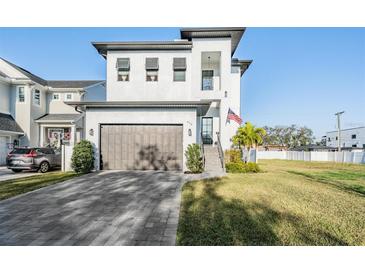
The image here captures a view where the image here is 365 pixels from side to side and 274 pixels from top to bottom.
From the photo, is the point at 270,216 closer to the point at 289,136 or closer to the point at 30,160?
the point at 30,160

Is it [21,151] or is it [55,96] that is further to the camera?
[55,96]

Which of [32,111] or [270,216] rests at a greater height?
[32,111]

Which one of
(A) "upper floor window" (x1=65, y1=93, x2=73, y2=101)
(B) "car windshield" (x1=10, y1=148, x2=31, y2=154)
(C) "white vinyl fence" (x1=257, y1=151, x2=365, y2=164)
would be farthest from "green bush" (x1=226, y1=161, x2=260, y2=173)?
(A) "upper floor window" (x1=65, y1=93, x2=73, y2=101)

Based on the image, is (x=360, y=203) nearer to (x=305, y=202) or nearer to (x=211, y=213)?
(x=305, y=202)

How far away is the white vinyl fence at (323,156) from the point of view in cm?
2011

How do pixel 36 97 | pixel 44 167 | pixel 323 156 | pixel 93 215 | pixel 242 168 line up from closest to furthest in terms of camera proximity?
pixel 93 215, pixel 242 168, pixel 44 167, pixel 36 97, pixel 323 156

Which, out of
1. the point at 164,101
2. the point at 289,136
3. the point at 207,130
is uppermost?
the point at 164,101

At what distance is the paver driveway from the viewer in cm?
341

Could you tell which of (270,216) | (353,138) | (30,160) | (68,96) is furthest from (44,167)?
(353,138)

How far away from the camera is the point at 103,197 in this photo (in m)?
5.96

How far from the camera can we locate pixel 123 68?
43.8 feet

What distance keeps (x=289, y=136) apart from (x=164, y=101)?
209ft
